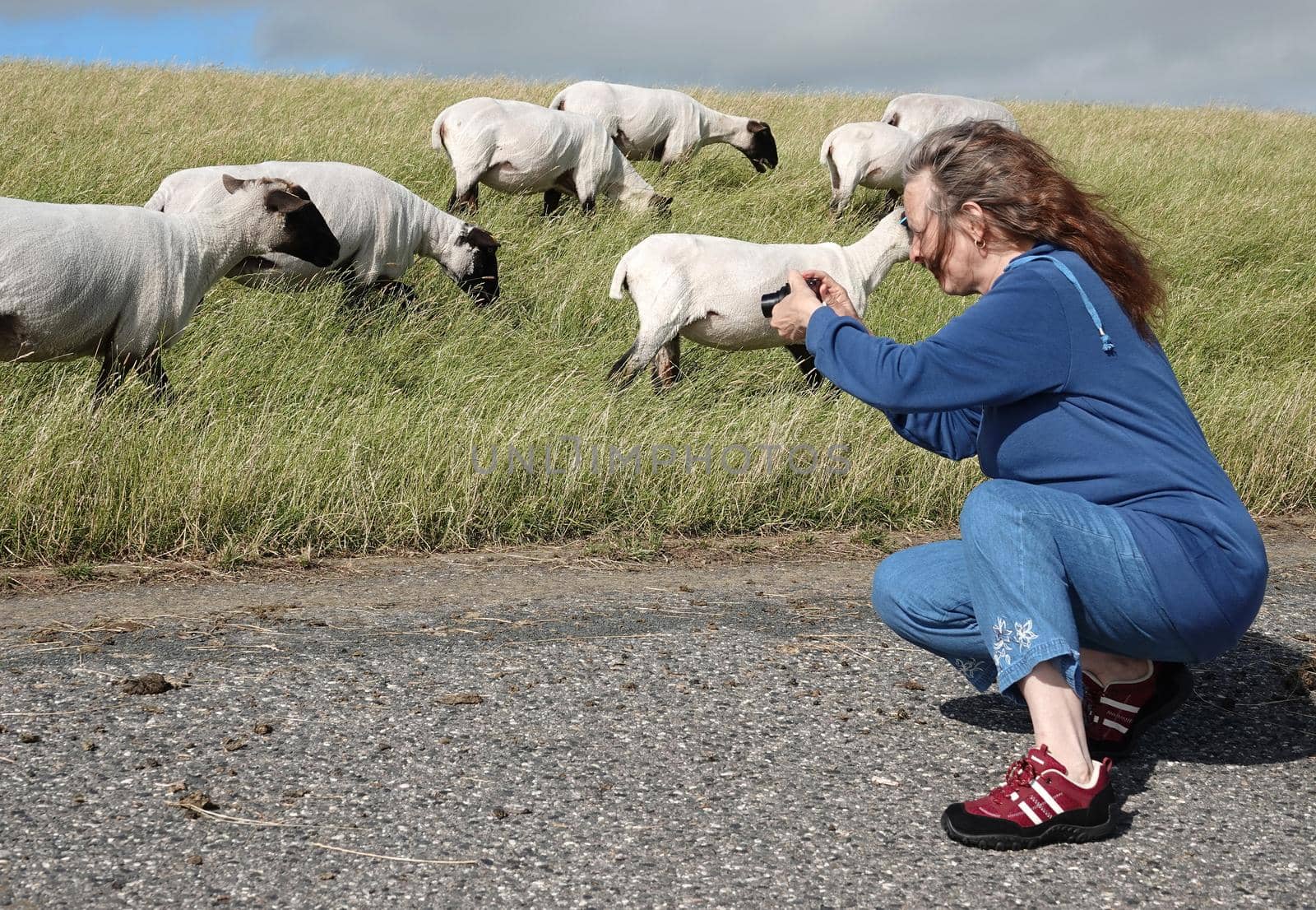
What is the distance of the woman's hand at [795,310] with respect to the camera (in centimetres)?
355

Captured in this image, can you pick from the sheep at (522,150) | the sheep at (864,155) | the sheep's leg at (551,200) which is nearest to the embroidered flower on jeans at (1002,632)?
the sheep at (522,150)

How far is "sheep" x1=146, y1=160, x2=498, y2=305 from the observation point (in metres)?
8.28

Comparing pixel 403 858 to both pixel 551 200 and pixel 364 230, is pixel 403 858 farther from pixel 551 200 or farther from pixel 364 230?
pixel 551 200

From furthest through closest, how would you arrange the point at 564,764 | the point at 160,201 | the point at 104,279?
1. the point at 160,201
2. the point at 104,279
3. the point at 564,764

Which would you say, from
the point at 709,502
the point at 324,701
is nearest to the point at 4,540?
the point at 324,701

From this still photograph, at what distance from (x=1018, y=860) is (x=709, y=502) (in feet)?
12.5

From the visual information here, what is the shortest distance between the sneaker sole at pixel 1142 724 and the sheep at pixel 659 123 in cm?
1195

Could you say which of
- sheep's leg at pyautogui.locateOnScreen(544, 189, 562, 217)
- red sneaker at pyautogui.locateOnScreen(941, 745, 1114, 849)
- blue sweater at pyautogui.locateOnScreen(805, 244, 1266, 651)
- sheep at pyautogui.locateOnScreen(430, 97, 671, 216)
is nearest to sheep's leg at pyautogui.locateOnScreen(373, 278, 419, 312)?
sheep at pyautogui.locateOnScreen(430, 97, 671, 216)

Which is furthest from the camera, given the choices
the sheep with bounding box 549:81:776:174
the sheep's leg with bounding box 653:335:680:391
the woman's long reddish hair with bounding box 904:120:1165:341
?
the sheep with bounding box 549:81:776:174

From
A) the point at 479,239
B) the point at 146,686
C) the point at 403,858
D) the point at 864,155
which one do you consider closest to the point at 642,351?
the point at 479,239

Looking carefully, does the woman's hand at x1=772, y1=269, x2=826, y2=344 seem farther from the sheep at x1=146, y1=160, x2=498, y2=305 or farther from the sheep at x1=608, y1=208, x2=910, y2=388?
the sheep at x1=146, y1=160, x2=498, y2=305

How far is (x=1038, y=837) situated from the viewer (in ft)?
10.1

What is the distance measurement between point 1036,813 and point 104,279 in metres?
5.41

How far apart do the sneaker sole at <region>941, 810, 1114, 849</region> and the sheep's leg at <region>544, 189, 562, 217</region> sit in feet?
34.9
